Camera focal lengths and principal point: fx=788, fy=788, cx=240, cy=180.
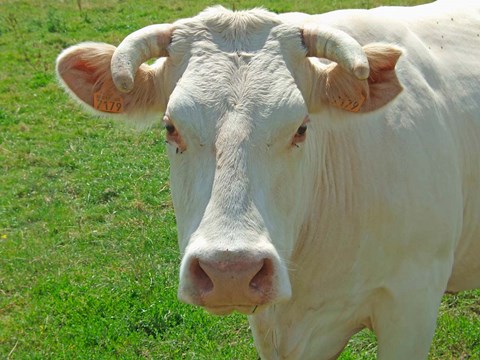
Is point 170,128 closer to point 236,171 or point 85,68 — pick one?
point 236,171

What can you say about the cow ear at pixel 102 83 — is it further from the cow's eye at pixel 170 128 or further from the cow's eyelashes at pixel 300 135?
the cow's eyelashes at pixel 300 135

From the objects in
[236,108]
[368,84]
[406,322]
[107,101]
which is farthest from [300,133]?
[406,322]

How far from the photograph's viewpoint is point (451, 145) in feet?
13.6

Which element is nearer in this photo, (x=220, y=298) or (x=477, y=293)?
(x=220, y=298)

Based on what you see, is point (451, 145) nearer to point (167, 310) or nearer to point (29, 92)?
point (167, 310)

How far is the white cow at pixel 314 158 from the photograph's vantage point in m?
3.02

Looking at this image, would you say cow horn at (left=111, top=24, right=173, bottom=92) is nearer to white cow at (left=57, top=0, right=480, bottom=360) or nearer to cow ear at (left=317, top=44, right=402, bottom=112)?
white cow at (left=57, top=0, right=480, bottom=360)

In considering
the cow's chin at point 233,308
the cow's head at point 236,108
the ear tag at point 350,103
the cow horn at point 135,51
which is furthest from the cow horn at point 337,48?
the cow's chin at point 233,308

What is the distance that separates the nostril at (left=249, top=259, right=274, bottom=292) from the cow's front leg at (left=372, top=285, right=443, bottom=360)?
4.05 ft

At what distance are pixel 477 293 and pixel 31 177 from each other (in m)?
4.87

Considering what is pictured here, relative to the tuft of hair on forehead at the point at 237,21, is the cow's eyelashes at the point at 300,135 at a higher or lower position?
lower

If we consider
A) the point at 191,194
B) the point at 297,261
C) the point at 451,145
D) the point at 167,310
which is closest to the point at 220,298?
the point at 191,194

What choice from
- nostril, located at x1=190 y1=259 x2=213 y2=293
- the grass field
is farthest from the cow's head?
the grass field

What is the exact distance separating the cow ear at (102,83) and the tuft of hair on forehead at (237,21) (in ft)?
1.21
